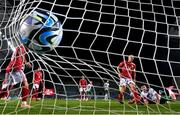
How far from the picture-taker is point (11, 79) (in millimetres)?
6137

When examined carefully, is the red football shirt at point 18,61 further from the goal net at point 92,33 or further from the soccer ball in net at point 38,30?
the soccer ball in net at point 38,30

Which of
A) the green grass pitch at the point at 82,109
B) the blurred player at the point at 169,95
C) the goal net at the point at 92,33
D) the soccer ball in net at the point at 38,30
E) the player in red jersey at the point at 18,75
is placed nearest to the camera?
the soccer ball in net at the point at 38,30

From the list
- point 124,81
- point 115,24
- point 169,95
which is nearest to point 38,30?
point 115,24

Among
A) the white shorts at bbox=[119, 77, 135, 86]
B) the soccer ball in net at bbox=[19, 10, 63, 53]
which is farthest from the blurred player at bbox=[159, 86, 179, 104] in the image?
the soccer ball in net at bbox=[19, 10, 63, 53]

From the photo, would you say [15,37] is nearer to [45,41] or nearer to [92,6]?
[45,41]

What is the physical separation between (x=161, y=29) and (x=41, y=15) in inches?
120

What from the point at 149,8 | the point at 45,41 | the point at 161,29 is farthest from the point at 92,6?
the point at 45,41

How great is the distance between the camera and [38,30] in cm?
477

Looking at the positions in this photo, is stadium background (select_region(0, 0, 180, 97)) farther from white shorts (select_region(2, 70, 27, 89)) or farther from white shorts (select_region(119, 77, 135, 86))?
white shorts (select_region(2, 70, 27, 89))

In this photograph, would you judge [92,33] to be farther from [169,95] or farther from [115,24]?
[169,95]

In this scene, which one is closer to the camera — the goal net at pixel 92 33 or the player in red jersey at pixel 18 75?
the goal net at pixel 92 33

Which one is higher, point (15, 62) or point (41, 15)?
point (41, 15)

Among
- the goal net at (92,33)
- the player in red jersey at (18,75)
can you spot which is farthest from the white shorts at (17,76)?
the goal net at (92,33)

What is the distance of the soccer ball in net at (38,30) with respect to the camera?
464 cm
